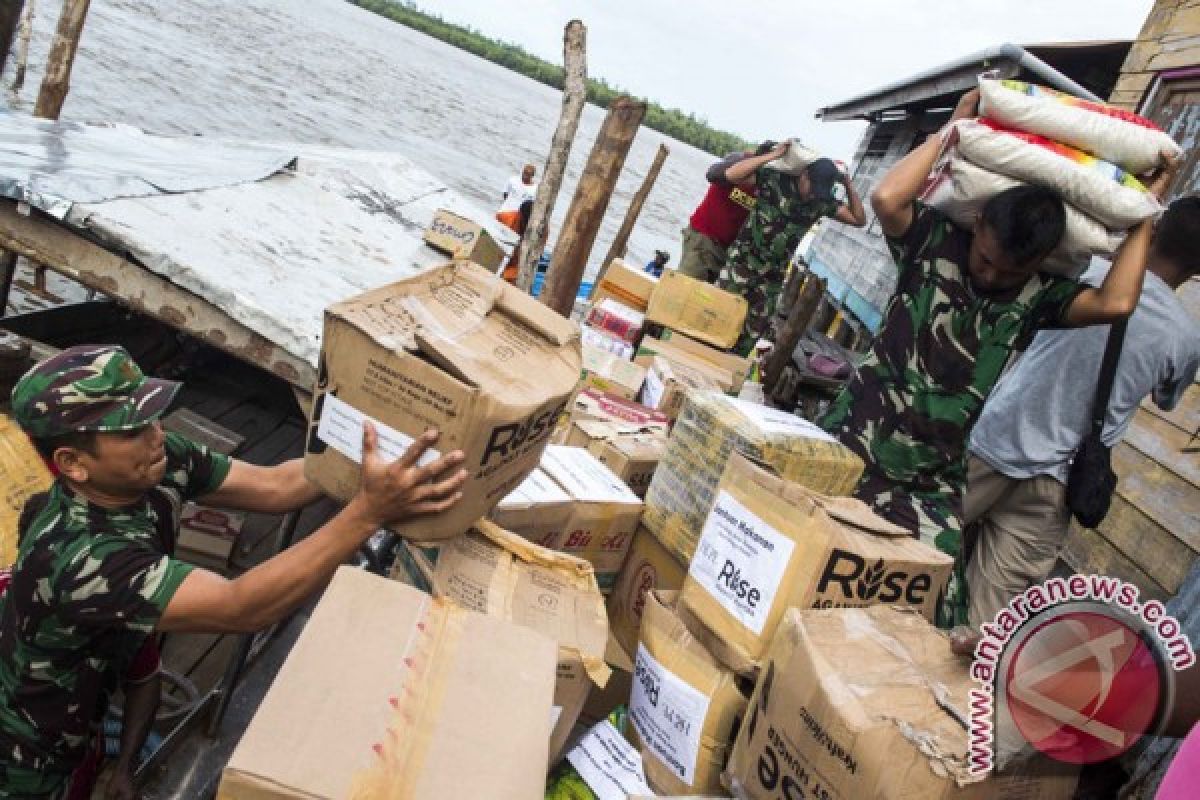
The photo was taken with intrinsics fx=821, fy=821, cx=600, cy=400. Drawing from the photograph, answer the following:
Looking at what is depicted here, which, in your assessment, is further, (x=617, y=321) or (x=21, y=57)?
(x=21, y=57)

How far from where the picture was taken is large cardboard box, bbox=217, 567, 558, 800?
124 cm

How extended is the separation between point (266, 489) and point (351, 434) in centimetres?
53

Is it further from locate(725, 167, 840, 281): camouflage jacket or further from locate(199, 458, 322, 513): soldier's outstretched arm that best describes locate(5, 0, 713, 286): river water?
locate(199, 458, 322, 513): soldier's outstretched arm

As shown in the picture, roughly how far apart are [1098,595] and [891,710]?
599 millimetres

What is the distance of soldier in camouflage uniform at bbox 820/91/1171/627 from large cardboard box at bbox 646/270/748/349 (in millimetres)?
3090

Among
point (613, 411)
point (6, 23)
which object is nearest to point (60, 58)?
point (6, 23)

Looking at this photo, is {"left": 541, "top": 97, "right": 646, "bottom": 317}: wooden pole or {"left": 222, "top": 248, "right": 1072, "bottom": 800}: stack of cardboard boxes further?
{"left": 541, "top": 97, "right": 646, "bottom": 317}: wooden pole

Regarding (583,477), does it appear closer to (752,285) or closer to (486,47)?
(752,285)

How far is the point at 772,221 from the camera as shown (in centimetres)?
615

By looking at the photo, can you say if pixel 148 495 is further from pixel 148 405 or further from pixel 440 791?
pixel 440 791

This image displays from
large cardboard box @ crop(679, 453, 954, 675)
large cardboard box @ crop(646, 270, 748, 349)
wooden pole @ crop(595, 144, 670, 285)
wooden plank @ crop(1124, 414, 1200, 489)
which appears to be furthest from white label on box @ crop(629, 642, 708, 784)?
wooden pole @ crop(595, 144, 670, 285)

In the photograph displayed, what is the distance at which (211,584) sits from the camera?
5.53ft

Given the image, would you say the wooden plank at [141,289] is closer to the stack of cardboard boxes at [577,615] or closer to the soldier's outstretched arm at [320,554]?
the stack of cardboard boxes at [577,615]

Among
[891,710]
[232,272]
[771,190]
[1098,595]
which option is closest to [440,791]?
[891,710]
